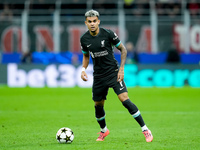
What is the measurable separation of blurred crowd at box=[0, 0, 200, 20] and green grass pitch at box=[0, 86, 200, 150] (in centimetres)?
543

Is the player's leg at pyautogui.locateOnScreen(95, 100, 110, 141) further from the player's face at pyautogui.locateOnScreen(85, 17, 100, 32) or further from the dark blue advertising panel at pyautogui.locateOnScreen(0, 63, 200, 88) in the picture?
the dark blue advertising panel at pyautogui.locateOnScreen(0, 63, 200, 88)

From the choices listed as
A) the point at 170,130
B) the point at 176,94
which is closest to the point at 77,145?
the point at 170,130

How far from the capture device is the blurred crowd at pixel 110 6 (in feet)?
73.1

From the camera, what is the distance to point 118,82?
7258 mm

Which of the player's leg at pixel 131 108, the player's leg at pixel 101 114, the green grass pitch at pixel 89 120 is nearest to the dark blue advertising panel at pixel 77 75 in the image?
the green grass pitch at pixel 89 120

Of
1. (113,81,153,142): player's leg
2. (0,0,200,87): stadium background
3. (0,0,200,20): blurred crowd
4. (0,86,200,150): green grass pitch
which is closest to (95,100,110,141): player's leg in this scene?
(0,86,200,150): green grass pitch

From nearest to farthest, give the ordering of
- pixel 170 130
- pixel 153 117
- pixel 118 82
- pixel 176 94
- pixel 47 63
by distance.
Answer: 1. pixel 118 82
2. pixel 170 130
3. pixel 153 117
4. pixel 176 94
5. pixel 47 63

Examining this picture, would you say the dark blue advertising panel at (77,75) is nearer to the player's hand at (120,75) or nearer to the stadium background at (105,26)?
the stadium background at (105,26)

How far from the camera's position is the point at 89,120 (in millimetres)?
10266

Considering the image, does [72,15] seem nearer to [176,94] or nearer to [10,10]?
[10,10]

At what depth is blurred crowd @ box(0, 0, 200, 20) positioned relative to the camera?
22.3 meters

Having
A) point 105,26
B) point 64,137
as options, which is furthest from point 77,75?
point 64,137

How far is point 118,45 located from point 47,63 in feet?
47.8

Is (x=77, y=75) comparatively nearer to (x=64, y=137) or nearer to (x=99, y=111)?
(x=99, y=111)
